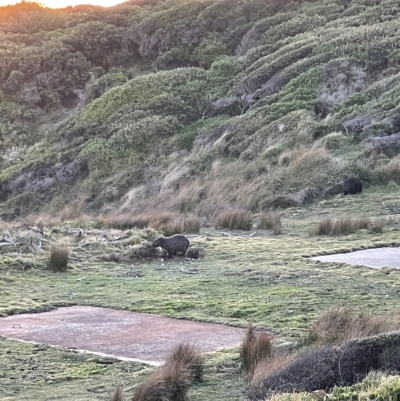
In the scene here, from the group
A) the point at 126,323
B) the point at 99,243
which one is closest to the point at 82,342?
the point at 126,323

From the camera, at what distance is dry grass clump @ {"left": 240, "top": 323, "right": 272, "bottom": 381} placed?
5324 mm

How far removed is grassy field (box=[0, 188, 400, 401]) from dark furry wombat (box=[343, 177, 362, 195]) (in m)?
2.73

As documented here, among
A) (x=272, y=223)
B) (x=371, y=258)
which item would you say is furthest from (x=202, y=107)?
(x=371, y=258)

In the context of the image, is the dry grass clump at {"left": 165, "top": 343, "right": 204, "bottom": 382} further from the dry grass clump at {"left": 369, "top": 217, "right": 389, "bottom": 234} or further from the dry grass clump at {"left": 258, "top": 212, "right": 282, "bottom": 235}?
the dry grass clump at {"left": 258, "top": 212, "right": 282, "bottom": 235}

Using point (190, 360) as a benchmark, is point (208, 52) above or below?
above

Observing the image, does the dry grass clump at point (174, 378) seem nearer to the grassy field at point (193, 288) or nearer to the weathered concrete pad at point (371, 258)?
the grassy field at point (193, 288)

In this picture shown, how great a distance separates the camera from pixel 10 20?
186ft

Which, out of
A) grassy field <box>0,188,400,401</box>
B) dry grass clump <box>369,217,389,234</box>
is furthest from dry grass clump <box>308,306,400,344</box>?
dry grass clump <box>369,217,389,234</box>

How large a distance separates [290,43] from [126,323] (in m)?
29.9

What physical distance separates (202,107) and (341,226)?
20198 millimetres

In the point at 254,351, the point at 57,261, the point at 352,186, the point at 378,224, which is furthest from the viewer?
the point at 352,186

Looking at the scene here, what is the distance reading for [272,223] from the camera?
50.8ft

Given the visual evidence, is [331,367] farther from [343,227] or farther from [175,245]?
[343,227]

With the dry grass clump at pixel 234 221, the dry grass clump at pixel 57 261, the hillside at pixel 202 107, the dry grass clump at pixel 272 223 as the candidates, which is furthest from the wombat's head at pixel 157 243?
the hillside at pixel 202 107
